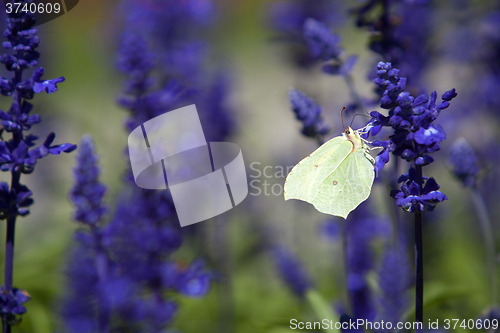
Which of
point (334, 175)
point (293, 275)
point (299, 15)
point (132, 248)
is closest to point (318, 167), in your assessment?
point (334, 175)

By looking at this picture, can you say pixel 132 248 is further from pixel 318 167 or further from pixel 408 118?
pixel 408 118

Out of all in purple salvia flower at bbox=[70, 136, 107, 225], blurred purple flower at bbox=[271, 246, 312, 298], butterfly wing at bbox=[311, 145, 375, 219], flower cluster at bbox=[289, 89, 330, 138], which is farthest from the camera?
blurred purple flower at bbox=[271, 246, 312, 298]

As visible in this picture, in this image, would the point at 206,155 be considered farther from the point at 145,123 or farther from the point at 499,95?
the point at 499,95

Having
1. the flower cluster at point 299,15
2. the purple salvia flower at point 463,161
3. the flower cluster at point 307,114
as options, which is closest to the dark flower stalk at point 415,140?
the flower cluster at point 307,114

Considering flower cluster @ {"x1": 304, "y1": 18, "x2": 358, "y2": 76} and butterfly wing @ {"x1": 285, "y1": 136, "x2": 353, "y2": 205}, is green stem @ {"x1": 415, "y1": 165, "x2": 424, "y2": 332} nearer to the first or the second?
butterfly wing @ {"x1": 285, "y1": 136, "x2": 353, "y2": 205}

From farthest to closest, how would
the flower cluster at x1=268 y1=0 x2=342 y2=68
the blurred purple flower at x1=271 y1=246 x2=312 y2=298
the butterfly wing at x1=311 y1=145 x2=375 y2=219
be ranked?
the flower cluster at x1=268 y1=0 x2=342 y2=68 → the blurred purple flower at x1=271 y1=246 x2=312 y2=298 → the butterfly wing at x1=311 y1=145 x2=375 y2=219

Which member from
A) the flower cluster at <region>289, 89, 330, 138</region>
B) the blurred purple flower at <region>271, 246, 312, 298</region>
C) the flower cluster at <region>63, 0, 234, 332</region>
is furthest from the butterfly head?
the blurred purple flower at <region>271, 246, 312, 298</region>
